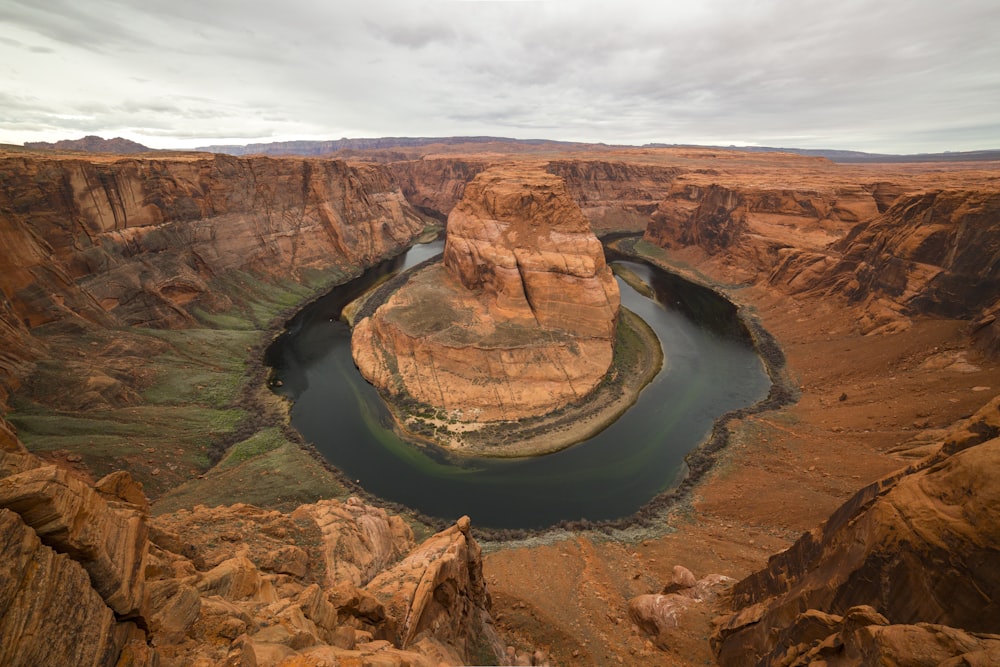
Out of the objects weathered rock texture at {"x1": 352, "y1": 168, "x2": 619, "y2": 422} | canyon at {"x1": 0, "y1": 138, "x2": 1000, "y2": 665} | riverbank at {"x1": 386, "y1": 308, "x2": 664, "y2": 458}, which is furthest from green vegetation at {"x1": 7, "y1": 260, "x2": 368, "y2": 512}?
weathered rock texture at {"x1": 352, "y1": 168, "x2": 619, "y2": 422}

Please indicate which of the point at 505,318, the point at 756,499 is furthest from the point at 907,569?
the point at 505,318

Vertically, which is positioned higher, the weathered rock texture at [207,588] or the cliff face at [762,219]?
the cliff face at [762,219]

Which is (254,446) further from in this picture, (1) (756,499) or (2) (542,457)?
(1) (756,499)

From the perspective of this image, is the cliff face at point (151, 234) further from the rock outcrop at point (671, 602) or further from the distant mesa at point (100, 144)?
the distant mesa at point (100, 144)

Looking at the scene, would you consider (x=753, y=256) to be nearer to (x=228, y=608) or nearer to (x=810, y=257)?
(x=810, y=257)

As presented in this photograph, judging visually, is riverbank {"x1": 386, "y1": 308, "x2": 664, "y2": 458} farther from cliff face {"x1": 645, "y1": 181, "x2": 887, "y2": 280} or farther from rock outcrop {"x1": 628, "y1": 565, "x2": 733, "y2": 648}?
cliff face {"x1": 645, "y1": 181, "x2": 887, "y2": 280}

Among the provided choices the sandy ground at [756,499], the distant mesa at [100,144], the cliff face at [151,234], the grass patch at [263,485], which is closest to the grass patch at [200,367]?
the cliff face at [151,234]

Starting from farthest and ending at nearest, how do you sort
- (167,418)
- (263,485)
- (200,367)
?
1. (200,367)
2. (167,418)
3. (263,485)
